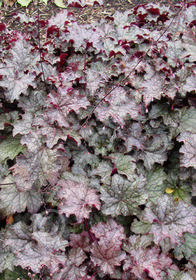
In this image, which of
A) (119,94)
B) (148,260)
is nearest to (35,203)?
(148,260)

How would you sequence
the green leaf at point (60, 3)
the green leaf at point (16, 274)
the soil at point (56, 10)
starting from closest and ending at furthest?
the green leaf at point (16, 274) < the soil at point (56, 10) < the green leaf at point (60, 3)

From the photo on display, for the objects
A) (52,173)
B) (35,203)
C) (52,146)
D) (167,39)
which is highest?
(167,39)

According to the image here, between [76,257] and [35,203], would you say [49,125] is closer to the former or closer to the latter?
[35,203]

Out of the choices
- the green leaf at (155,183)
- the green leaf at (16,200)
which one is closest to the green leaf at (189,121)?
the green leaf at (155,183)

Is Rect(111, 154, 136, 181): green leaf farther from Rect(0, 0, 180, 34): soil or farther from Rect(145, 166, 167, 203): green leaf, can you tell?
Rect(0, 0, 180, 34): soil

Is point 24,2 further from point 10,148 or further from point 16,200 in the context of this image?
point 16,200

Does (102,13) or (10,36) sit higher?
(10,36)

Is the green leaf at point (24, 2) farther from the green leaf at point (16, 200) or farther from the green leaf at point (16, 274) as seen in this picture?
the green leaf at point (16, 274)
